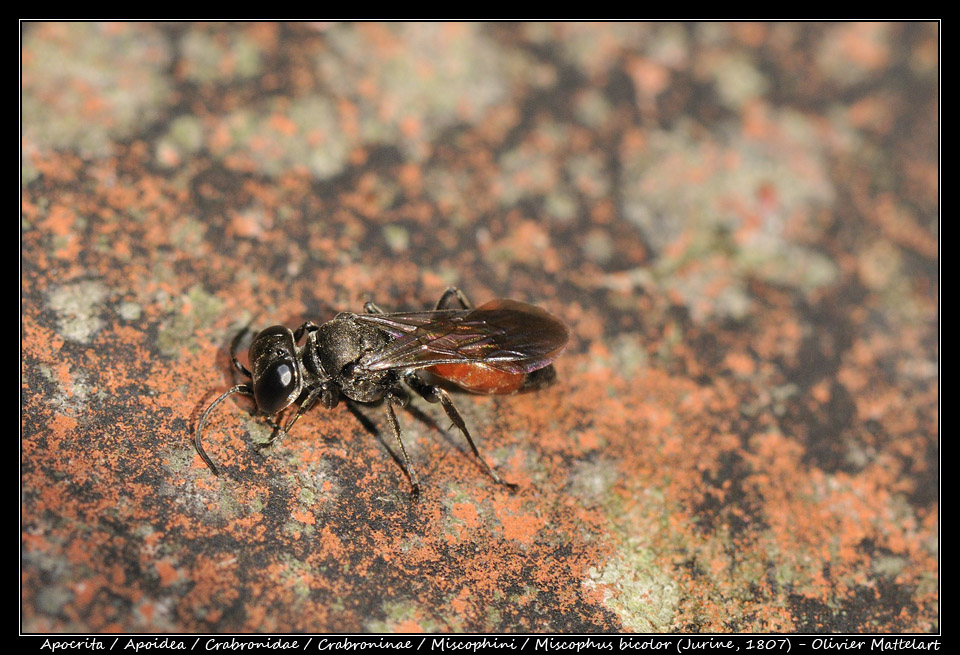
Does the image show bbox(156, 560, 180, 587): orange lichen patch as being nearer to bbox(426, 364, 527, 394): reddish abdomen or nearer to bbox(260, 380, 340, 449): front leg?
bbox(260, 380, 340, 449): front leg

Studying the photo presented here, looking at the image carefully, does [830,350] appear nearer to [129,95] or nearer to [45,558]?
[45,558]

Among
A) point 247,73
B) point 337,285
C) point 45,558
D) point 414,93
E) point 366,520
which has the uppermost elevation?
point 247,73

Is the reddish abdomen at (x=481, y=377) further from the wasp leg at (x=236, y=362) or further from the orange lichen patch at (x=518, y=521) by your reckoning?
the wasp leg at (x=236, y=362)

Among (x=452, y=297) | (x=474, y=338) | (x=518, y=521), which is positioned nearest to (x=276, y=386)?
(x=474, y=338)

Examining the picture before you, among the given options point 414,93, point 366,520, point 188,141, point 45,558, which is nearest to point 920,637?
point 366,520

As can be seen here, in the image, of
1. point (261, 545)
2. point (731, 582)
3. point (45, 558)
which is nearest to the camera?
point (45, 558)

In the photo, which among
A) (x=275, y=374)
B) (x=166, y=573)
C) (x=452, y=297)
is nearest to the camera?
(x=166, y=573)

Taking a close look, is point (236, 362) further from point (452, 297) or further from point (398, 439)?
point (452, 297)
